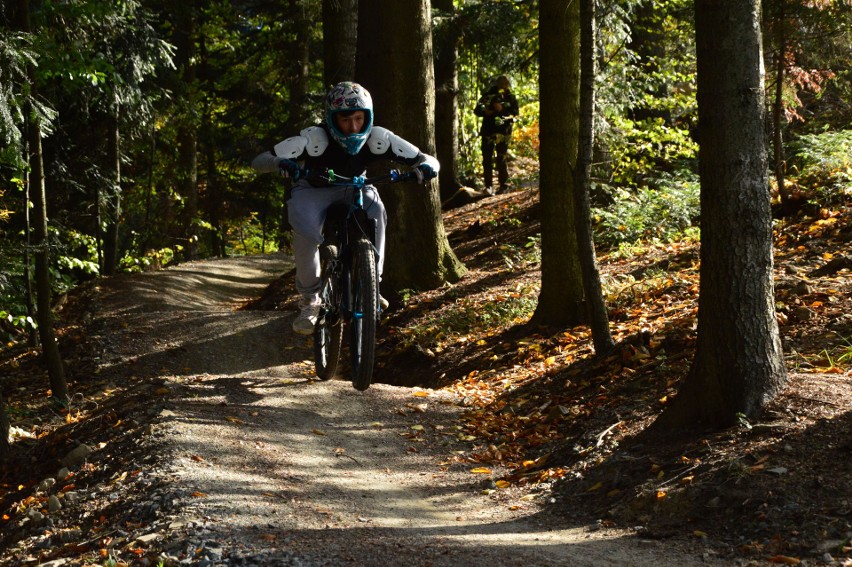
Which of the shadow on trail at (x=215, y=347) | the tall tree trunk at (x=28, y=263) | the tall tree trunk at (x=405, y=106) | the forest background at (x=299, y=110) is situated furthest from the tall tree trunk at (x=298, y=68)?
the tall tree trunk at (x=405, y=106)

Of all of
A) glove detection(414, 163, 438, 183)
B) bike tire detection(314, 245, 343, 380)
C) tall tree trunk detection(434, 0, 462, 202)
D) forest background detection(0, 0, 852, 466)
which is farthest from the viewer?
tall tree trunk detection(434, 0, 462, 202)

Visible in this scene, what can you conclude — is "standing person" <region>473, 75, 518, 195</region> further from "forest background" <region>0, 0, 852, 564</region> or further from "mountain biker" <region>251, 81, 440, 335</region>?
"mountain biker" <region>251, 81, 440, 335</region>

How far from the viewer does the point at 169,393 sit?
825cm

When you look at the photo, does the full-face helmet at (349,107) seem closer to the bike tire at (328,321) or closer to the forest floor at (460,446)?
the bike tire at (328,321)

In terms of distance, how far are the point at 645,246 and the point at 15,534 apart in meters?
9.16

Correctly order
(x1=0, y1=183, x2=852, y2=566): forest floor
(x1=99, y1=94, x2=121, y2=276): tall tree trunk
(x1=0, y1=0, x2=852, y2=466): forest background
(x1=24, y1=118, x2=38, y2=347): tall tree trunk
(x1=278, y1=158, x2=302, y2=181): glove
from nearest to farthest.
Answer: (x1=0, y1=183, x2=852, y2=566): forest floor < (x1=278, y1=158, x2=302, y2=181): glove < (x1=0, y1=0, x2=852, y2=466): forest background < (x1=24, y1=118, x2=38, y2=347): tall tree trunk < (x1=99, y1=94, x2=121, y2=276): tall tree trunk

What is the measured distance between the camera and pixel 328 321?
803 centimetres

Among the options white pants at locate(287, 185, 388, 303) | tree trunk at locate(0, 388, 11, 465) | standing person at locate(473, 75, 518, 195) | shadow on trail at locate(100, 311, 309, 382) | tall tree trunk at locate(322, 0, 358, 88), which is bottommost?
tree trunk at locate(0, 388, 11, 465)

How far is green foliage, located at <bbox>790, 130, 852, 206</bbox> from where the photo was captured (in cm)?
1082

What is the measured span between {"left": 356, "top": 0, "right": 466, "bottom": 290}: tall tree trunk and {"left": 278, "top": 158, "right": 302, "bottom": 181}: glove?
460 cm

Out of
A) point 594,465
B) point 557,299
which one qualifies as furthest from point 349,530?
point 557,299

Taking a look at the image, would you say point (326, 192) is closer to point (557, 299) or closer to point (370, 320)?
point (370, 320)

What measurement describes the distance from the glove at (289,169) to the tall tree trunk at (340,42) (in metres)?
8.41

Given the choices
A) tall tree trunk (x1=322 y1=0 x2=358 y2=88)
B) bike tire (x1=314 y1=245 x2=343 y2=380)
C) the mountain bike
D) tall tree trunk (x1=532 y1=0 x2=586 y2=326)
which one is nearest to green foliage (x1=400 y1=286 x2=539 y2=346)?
tall tree trunk (x1=532 y1=0 x2=586 y2=326)
